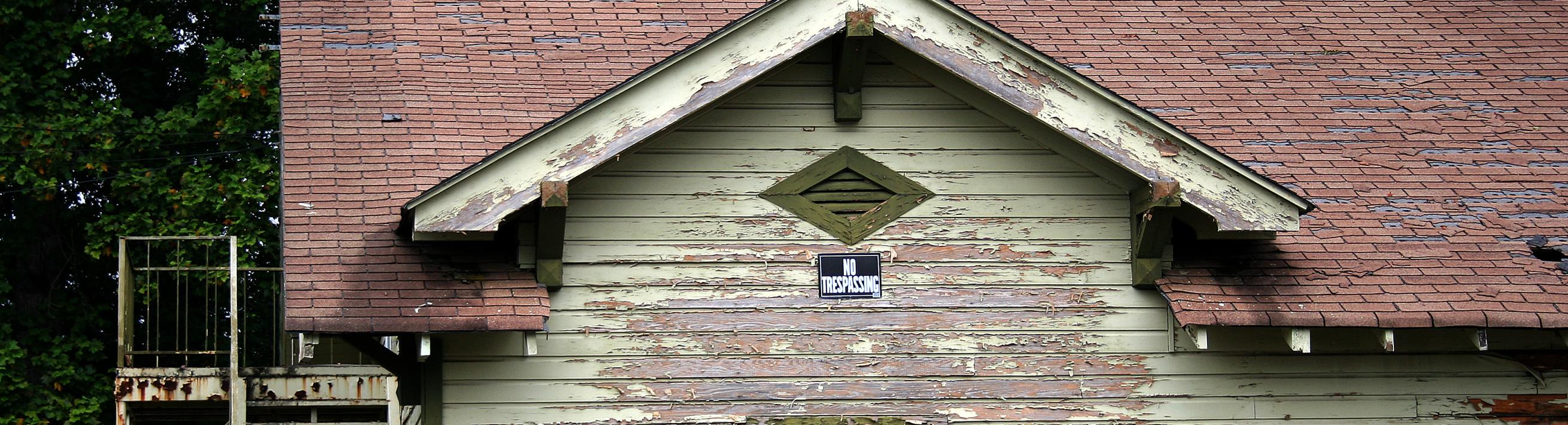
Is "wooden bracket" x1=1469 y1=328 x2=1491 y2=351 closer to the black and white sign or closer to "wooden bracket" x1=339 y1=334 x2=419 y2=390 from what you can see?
the black and white sign

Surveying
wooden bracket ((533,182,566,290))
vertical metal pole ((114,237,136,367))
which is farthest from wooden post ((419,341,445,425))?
vertical metal pole ((114,237,136,367))

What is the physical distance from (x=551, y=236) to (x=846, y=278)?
1567 mm

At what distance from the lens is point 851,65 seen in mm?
8672

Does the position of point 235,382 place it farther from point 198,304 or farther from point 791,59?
point 198,304

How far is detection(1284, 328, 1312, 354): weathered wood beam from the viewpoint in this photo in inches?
333

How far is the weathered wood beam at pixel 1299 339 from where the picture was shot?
27.8ft

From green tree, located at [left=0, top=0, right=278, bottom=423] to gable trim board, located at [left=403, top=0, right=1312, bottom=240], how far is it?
31.9ft

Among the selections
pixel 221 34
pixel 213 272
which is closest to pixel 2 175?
pixel 213 272

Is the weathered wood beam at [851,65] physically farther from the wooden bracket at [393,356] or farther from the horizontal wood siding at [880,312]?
the wooden bracket at [393,356]

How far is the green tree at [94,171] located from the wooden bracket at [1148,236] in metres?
10.8

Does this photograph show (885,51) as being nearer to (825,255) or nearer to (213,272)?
(825,255)

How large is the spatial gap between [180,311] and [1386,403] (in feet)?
46.7

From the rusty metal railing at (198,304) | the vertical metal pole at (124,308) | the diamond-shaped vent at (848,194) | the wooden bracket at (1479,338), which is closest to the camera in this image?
the wooden bracket at (1479,338)

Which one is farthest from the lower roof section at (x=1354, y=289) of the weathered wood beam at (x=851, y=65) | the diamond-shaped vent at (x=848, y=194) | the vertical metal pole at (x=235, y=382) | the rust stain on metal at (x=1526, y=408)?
the vertical metal pole at (x=235, y=382)
